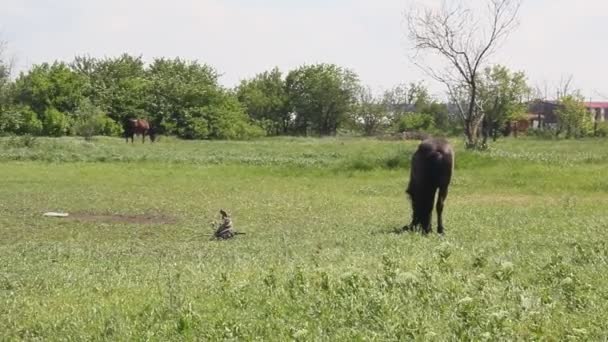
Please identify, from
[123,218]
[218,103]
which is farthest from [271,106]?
[123,218]

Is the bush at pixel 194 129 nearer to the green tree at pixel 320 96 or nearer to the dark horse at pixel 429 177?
the green tree at pixel 320 96

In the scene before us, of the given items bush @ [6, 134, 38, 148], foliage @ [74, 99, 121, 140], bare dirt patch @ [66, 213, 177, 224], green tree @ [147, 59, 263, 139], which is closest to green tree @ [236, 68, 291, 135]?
Result: green tree @ [147, 59, 263, 139]

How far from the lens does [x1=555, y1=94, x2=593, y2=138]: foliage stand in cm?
7075

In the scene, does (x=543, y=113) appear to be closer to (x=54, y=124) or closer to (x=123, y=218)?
(x=54, y=124)

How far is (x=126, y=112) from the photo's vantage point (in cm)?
6056

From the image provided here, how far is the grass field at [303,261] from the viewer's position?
218 inches

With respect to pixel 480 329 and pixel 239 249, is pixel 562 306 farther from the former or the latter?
pixel 239 249

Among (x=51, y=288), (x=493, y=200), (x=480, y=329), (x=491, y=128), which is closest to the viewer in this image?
(x=480, y=329)

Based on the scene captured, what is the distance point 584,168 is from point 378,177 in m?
7.18

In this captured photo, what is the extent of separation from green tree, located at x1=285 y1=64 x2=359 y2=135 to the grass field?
4744 centimetres

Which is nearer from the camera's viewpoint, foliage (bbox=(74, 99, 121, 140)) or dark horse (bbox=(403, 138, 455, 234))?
dark horse (bbox=(403, 138, 455, 234))

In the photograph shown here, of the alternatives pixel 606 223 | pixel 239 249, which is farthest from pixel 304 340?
pixel 606 223

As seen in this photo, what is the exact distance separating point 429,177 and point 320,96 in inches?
2366

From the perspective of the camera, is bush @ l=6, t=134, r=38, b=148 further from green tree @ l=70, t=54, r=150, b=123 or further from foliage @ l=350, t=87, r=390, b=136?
foliage @ l=350, t=87, r=390, b=136
